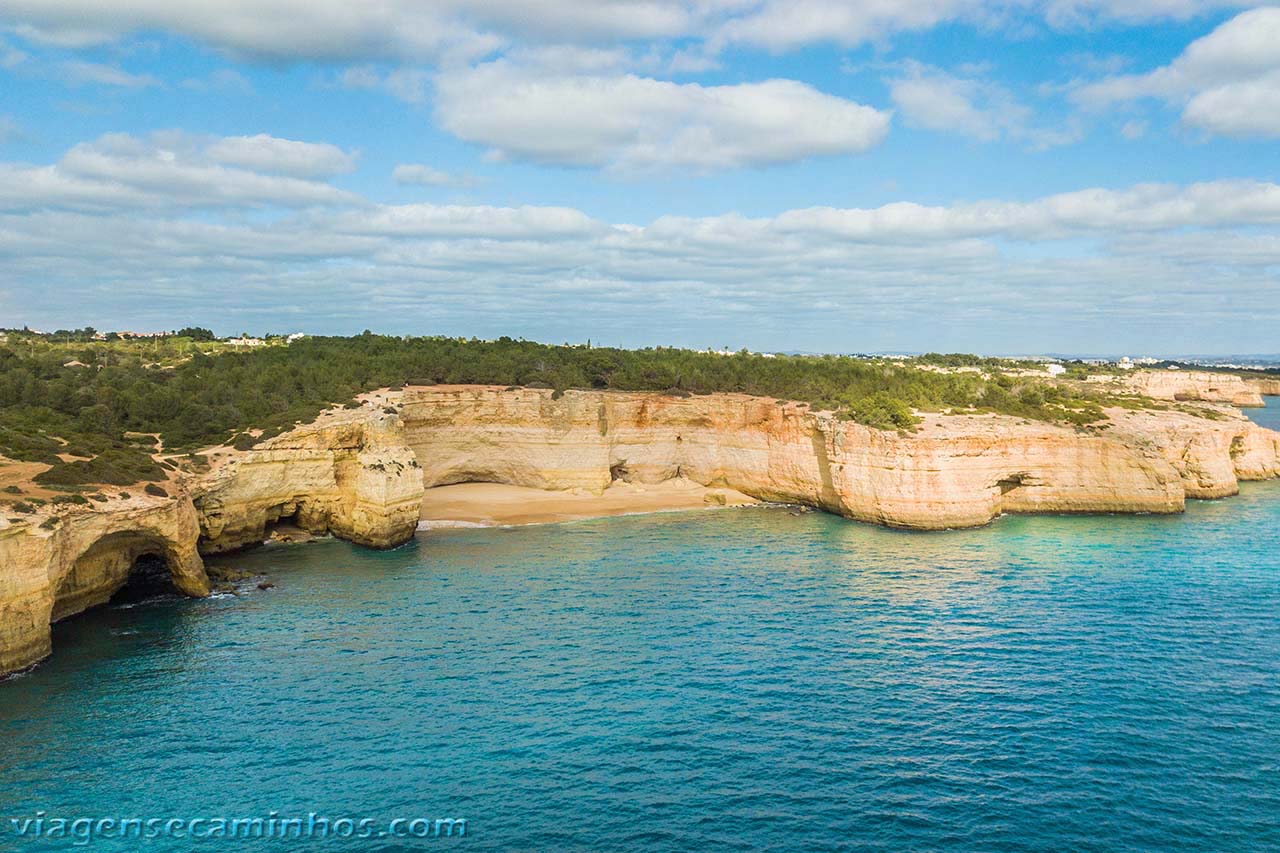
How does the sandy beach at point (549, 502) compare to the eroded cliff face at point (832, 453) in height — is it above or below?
below

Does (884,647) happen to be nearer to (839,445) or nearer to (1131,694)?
(1131,694)

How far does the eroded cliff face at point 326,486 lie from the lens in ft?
134

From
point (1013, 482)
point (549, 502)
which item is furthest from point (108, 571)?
point (1013, 482)

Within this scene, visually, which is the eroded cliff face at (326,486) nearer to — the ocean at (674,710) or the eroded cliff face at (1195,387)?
the ocean at (674,710)

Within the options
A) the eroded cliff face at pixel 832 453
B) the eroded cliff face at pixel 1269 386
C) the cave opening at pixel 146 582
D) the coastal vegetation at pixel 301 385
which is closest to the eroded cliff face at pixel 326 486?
the coastal vegetation at pixel 301 385

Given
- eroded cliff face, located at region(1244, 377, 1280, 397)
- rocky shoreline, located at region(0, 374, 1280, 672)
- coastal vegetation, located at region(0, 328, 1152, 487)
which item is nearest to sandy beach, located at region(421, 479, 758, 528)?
rocky shoreline, located at region(0, 374, 1280, 672)

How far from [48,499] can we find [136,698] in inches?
362

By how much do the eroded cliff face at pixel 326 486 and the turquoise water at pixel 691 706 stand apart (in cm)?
500

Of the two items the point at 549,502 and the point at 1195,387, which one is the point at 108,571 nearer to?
the point at 549,502

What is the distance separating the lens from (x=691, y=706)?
23703mm

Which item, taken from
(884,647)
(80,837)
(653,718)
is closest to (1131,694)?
(884,647)

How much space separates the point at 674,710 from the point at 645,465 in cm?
3775

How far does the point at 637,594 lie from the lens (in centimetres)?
3481

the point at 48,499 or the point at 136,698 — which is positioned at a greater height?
the point at 48,499
